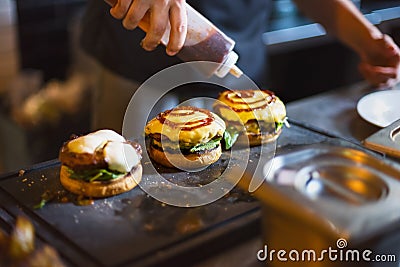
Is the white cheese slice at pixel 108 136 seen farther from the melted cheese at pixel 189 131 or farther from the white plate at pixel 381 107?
the white plate at pixel 381 107

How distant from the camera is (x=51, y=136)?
3.27 metres

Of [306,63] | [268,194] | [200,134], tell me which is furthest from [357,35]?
[306,63]

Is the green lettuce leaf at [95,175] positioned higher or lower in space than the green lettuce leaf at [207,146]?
higher

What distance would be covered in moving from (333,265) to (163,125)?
65 cm

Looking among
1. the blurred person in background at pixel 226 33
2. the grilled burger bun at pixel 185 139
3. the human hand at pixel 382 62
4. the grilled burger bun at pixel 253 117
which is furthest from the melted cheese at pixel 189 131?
the human hand at pixel 382 62

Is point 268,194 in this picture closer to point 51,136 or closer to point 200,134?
point 200,134

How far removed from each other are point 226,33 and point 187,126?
97 centimetres

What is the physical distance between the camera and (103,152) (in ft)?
4.75

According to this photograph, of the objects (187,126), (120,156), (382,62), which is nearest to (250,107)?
(187,126)

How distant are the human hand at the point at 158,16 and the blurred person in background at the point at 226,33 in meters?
0.54

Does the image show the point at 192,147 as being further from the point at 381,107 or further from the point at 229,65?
the point at 381,107

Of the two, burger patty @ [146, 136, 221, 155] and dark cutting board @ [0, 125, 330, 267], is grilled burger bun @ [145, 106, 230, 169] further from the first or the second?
dark cutting board @ [0, 125, 330, 267]

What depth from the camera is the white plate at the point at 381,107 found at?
6.72ft

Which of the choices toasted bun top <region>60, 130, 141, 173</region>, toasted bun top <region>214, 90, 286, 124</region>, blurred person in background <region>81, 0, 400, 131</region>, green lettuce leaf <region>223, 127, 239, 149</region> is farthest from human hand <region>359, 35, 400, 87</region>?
toasted bun top <region>60, 130, 141, 173</region>
